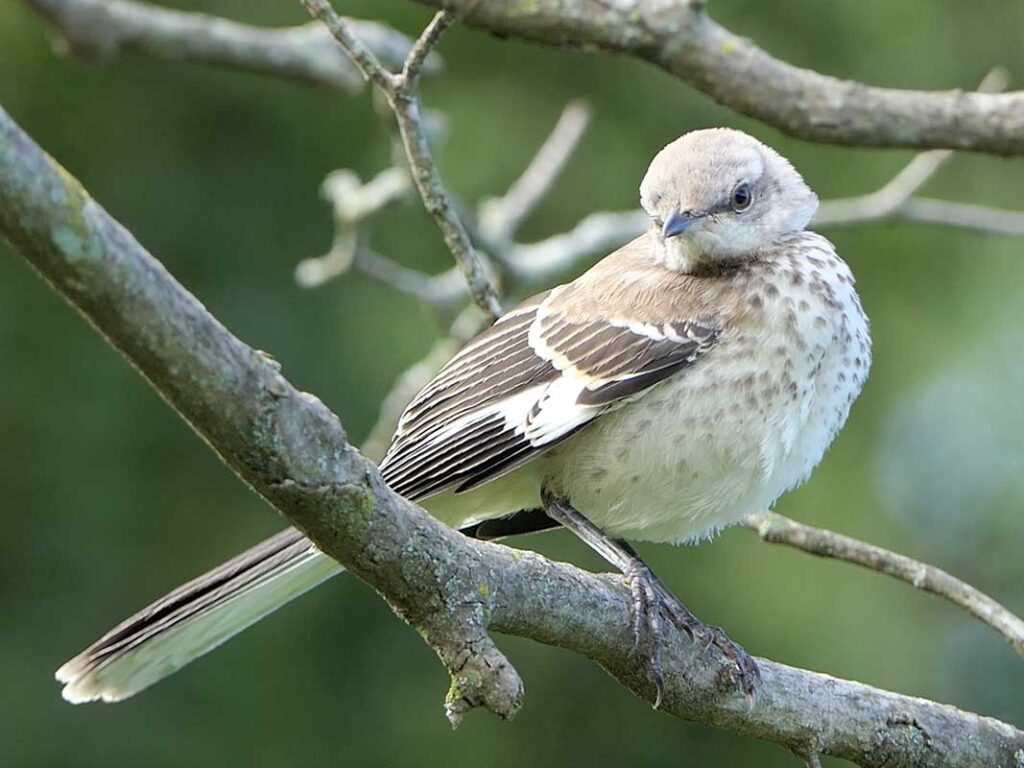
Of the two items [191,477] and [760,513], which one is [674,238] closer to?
[760,513]

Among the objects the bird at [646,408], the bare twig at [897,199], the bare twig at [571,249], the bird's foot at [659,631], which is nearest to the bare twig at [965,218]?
the bare twig at [897,199]

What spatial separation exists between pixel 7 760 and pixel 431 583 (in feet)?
14.2

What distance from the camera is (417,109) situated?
3375mm

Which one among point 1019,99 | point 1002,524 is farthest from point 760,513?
point 1002,524

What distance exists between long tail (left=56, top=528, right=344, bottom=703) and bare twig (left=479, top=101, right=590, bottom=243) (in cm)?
170

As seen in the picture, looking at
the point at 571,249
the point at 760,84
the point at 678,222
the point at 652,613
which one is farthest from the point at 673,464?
the point at 571,249

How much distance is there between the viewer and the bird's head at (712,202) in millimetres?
3662

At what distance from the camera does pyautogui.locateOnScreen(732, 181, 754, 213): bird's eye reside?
374cm

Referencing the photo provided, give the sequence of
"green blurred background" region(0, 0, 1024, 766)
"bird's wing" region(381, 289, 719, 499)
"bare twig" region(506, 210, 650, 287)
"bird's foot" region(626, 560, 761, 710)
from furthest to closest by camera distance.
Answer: "green blurred background" region(0, 0, 1024, 766) → "bare twig" region(506, 210, 650, 287) → "bird's wing" region(381, 289, 719, 499) → "bird's foot" region(626, 560, 761, 710)

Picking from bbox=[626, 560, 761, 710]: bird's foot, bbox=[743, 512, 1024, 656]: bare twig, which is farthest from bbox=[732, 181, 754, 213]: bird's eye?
bbox=[626, 560, 761, 710]: bird's foot

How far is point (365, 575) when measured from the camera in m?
2.44

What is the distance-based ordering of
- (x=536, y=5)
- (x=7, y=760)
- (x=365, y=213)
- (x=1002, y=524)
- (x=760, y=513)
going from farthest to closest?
(x=1002, y=524) → (x=7, y=760) → (x=365, y=213) → (x=760, y=513) → (x=536, y=5)

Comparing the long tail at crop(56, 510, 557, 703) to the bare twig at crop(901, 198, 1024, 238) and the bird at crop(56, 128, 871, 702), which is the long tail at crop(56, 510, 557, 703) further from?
the bare twig at crop(901, 198, 1024, 238)

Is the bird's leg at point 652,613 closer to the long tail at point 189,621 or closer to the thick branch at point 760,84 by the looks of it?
the long tail at point 189,621
